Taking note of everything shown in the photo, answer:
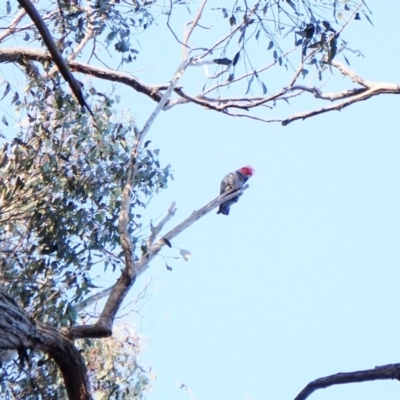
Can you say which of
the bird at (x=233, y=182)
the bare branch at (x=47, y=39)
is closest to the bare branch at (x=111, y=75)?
the bird at (x=233, y=182)

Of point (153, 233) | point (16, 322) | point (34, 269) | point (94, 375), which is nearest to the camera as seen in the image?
point (16, 322)

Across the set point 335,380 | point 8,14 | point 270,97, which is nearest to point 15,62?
point 8,14

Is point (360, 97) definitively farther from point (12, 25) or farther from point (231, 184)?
point (12, 25)

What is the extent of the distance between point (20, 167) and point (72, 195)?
16.6 inches

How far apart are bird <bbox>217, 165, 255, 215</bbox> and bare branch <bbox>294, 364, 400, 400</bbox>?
11.8ft

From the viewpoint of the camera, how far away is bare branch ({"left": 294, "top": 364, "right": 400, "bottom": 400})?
2.12 m

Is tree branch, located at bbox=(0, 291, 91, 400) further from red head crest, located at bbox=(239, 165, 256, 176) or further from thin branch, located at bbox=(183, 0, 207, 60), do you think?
red head crest, located at bbox=(239, 165, 256, 176)

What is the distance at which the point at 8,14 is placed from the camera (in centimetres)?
506

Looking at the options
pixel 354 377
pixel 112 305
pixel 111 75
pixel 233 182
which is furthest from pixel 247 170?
pixel 354 377

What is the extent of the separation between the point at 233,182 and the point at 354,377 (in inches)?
161

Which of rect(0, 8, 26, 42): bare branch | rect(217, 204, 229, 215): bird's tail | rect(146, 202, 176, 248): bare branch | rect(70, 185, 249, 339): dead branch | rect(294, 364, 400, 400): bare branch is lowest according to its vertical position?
rect(294, 364, 400, 400): bare branch

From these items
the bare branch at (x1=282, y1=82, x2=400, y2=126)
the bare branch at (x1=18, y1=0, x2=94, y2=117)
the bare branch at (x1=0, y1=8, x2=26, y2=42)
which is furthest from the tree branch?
the bare branch at (x1=0, y1=8, x2=26, y2=42)

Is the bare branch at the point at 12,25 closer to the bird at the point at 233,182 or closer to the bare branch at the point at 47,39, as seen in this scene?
the bird at the point at 233,182

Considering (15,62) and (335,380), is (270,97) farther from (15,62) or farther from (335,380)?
(335,380)
